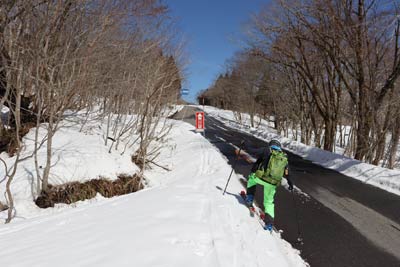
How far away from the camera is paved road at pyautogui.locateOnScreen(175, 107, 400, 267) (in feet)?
12.1

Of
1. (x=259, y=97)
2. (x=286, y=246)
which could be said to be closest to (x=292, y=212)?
(x=286, y=246)

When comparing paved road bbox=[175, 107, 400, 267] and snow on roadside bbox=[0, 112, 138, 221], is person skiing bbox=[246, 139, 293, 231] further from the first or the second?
snow on roadside bbox=[0, 112, 138, 221]

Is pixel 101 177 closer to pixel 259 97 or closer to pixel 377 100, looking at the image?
pixel 377 100

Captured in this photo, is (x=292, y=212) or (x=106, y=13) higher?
(x=106, y=13)

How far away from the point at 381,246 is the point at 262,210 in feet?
6.88

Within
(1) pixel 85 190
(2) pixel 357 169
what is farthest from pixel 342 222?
(1) pixel 85 190

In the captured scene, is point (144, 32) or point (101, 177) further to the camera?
point (144, 32)

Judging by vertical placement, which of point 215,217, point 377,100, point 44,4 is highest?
point 44,4

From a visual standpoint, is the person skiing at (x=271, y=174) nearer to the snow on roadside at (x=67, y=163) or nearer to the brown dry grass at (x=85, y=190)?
the brown dry grass at (x=85, y=190)

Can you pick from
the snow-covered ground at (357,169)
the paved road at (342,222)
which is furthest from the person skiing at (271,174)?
the snow-covered ground at (357,169)

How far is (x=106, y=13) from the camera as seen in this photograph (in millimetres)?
8320

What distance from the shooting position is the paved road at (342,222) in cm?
368

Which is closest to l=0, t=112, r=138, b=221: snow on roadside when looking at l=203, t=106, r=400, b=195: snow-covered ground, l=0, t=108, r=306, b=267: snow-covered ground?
l=0, t=108, r=306, b=267: snow-covered ground

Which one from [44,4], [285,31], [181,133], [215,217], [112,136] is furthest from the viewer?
[181,133]
